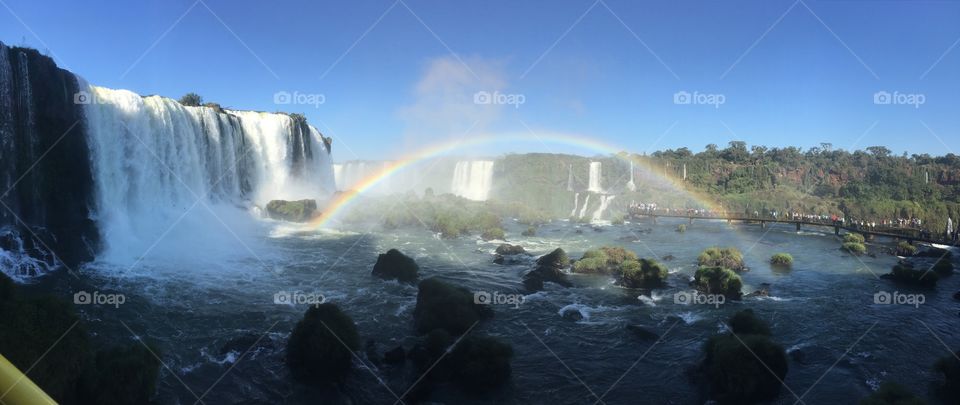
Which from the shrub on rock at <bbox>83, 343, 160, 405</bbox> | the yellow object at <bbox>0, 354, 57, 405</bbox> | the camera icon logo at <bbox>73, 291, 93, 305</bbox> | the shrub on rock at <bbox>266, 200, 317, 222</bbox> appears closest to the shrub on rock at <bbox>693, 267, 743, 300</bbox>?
the shrub on rock at <bbox>83, 343, 160, 405</bbox>

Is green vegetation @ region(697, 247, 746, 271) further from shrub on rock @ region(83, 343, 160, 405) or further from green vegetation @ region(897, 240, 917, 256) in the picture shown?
shrub on rock @ region(83, 343, 160, 405)

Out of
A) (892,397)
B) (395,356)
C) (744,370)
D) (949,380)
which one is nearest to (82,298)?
(395,356)

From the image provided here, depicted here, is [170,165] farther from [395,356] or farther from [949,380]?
[949,380]

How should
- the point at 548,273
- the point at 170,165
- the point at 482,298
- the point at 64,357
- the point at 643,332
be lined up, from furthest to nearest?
1. the point at 170,165
2. the point at 548,273
3. the point at 482,298
4. the point at 643,332
5. the point at 64,357

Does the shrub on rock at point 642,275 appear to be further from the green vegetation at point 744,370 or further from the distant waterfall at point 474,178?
the distant waterfall at point 474,178

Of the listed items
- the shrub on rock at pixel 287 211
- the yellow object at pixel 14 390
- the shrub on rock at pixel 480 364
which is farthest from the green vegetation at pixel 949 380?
the shrub on rock at pixel 287 211

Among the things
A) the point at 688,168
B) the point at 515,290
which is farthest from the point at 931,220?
the point at 515,290
